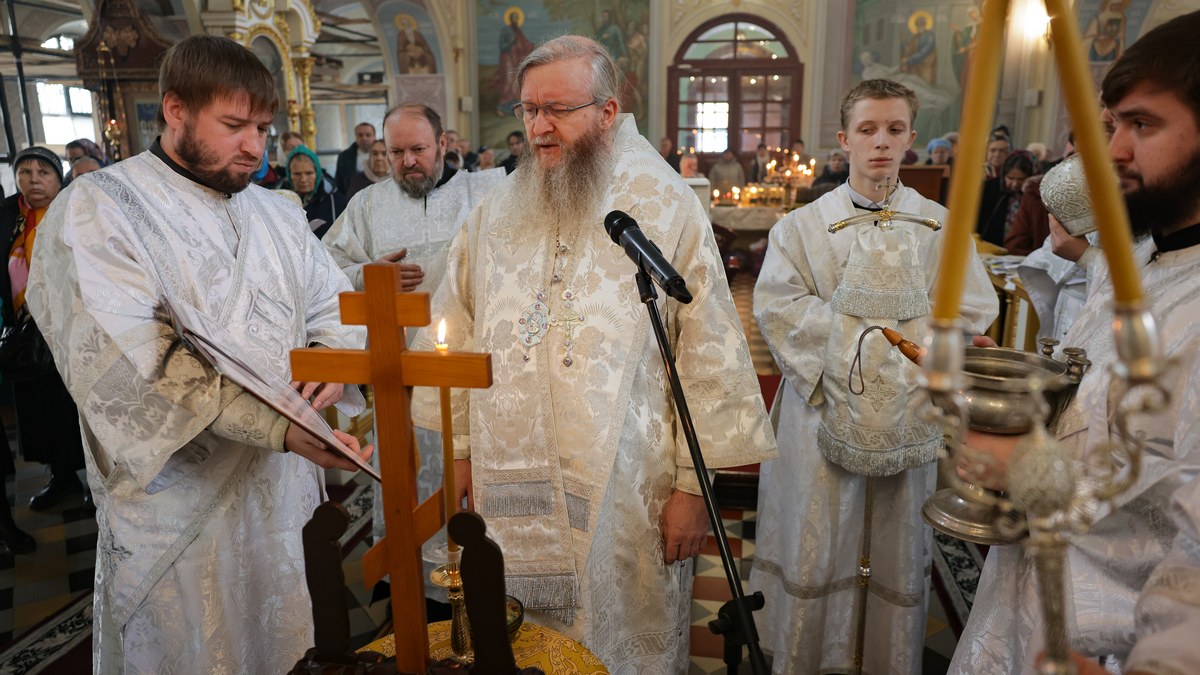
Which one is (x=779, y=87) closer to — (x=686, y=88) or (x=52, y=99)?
(x=686, y=88)

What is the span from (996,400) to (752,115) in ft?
57.1

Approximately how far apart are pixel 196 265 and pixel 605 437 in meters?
1.07

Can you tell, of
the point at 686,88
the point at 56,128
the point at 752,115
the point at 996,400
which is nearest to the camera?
the point at 996,400

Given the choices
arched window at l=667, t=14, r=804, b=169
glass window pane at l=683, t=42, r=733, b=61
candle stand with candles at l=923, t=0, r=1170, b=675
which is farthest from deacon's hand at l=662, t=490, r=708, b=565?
glass window pane at l=683, t=42, r=733, b=61

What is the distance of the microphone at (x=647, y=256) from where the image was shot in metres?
1.22

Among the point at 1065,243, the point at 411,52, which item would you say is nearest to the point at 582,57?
the point at 1065,243

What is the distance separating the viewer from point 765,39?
1688 centimetres

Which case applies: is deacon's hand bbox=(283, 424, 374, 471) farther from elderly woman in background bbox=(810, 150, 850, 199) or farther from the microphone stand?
elderly woman in background bbox=(810, 150, 850, 199)

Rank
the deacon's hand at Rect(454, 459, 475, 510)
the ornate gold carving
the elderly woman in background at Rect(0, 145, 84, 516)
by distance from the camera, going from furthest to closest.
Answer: the ornate gold carving < the elderly woman in background at Rect(0, 145, 84, 516) < the deacon's hand at Rect(454, 459, 475, 510)

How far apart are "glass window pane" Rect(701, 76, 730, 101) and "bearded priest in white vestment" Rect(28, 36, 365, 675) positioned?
53.8ft

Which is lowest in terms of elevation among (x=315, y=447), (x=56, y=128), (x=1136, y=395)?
(x=315, y=447)

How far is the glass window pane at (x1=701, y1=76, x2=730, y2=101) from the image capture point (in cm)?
1720

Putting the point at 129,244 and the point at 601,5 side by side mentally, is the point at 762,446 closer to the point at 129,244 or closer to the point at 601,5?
the point at 129,244

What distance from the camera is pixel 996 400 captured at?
3.76ft
